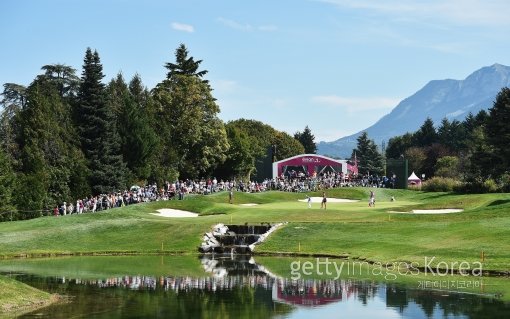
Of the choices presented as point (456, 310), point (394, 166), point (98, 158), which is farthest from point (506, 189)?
point (456, 310)

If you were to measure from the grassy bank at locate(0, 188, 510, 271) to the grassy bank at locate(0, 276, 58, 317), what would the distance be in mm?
20905

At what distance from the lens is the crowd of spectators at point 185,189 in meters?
77.2

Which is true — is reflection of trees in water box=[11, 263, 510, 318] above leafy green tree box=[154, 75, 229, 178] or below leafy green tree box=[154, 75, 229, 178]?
below

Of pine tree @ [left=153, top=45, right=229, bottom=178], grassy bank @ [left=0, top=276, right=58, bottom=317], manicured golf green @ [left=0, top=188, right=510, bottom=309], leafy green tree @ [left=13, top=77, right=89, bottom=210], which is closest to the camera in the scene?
grassy bank @ [left=0, top=276, right=58, bottom=317]

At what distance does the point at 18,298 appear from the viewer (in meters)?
32.2

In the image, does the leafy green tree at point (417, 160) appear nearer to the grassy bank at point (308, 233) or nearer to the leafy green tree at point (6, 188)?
the grassy bank at point (308, 233)

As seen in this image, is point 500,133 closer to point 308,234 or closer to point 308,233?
point 308,233

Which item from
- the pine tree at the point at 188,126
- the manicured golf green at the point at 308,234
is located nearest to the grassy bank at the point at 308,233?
the manicured golf green at the point at 308,234

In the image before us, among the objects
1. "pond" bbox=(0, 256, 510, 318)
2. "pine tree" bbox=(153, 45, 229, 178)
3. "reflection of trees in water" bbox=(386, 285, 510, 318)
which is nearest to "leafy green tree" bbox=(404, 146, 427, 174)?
"pine tree" bbox=(153, 45, 229, 178)

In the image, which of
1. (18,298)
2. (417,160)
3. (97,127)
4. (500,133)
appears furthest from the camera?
(417,160)

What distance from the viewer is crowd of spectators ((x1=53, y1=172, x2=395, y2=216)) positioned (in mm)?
77188

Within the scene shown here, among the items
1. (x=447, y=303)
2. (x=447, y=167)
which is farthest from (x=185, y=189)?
(x=447, y=167)

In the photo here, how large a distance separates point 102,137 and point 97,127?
1.21 m

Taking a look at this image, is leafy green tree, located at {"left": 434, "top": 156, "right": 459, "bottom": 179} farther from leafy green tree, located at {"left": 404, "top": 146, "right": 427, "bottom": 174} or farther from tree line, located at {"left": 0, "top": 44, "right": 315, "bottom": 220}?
tree line, located at {"left": 0, "top": 44, "right": 315, "bottom": 220}
